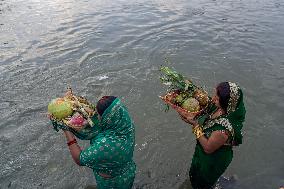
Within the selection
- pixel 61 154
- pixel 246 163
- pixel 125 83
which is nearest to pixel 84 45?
pixel 125 83

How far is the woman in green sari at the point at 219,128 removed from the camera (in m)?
3.63

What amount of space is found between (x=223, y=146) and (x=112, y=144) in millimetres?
1395

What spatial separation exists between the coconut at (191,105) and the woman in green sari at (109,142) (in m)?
0.79

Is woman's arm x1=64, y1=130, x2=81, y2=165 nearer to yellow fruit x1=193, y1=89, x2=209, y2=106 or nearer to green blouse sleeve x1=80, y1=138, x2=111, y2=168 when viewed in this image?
green blouse sleeve x1=80, y1=138, x2=111, y2=168

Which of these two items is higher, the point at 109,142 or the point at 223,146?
the point at 109,142

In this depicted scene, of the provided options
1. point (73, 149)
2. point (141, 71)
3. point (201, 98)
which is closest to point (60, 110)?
point (73, 149)

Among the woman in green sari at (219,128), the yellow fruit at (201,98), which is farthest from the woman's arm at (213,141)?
the yellow fruit at (201,98)

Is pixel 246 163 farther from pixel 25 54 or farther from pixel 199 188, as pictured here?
pixel 25 54

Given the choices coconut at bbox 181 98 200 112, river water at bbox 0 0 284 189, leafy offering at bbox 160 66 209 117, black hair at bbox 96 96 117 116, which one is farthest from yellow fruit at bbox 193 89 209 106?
river water at bbox 0 0 284 189

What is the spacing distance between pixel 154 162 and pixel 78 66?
4564 mm

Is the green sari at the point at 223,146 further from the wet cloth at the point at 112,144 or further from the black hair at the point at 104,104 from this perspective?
the black hair at the point at 104,104

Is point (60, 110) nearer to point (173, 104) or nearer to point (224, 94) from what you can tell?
point (173, 104)

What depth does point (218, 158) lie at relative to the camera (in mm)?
3973

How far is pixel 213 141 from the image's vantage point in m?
3.70
